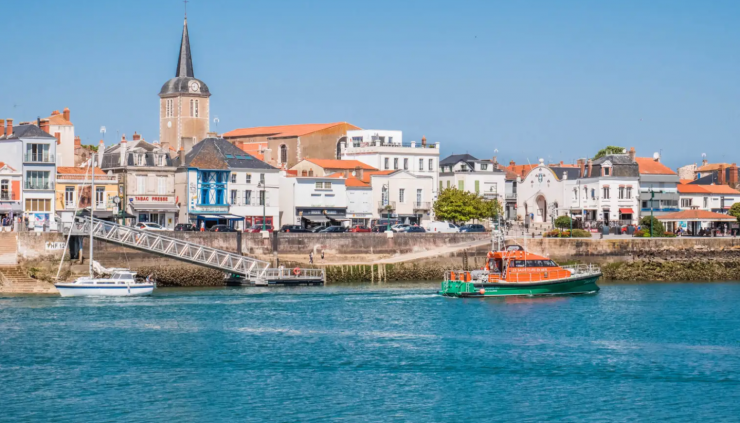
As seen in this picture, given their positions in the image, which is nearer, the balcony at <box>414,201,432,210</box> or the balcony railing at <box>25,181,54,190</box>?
the balcony railing at <box>25,181,54,190</box>

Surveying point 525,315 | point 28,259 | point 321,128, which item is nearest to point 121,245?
point 28,259

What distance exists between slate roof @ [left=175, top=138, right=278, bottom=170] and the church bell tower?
1178 centimetres

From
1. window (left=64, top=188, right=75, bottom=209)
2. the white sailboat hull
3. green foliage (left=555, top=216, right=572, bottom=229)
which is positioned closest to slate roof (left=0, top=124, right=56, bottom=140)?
window (left=64, top=188, right=75, bottom=209)

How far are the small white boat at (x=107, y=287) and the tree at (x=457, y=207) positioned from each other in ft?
127

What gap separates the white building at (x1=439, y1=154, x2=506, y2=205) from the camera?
105375 mm

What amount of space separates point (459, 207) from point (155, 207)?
26.3 m

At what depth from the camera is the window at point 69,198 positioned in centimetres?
7919

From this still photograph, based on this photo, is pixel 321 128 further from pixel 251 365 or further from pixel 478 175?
pixel 251 365

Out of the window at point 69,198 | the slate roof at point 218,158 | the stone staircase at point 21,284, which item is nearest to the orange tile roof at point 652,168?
the slate roof at point 218,158

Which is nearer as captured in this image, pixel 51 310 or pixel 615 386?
pixel 615 386

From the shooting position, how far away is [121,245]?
6594 centimetres

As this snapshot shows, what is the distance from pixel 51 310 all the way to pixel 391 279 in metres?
24.9

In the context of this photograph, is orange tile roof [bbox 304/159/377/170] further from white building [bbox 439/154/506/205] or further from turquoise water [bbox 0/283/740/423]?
turquoise water [bbox 0/283/740/423]

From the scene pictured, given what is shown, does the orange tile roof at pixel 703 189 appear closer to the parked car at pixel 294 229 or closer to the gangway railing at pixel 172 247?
the parked car at pixel 294 229
